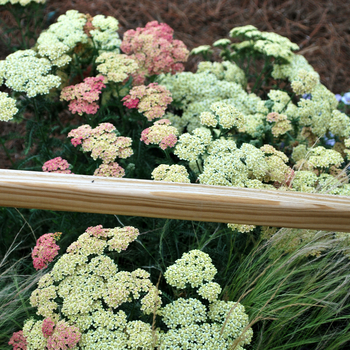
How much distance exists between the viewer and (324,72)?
13.1ft

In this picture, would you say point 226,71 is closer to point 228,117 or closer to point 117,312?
point 228,117

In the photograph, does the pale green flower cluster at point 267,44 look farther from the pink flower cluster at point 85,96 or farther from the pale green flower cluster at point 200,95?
the pink flower cluster at point 85,96

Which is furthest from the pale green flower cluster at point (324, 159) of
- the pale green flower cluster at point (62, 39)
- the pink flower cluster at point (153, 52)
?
the pale green flower cluster at point (62, 39)

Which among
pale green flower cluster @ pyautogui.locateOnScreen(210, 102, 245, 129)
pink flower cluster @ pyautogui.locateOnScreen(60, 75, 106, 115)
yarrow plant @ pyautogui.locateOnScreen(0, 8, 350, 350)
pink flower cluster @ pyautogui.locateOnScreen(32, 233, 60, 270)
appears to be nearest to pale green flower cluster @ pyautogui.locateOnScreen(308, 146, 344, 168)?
yarrow plant @ pyautogui.locateOnScreen(0, 8, 350, 350)

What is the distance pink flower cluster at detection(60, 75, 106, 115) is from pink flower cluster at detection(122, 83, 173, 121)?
0.16 m

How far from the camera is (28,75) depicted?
210cm

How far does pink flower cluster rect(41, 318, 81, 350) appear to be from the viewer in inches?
55.6

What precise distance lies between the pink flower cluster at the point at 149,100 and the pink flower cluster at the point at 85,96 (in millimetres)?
156

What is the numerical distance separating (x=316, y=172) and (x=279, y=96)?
571mm

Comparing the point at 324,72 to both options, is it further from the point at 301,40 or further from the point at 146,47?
the point at 146,47

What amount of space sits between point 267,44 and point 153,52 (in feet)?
2.54

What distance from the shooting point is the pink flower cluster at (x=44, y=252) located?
1.63m

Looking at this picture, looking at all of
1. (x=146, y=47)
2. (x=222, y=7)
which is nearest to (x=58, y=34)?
(x=146, y=47)

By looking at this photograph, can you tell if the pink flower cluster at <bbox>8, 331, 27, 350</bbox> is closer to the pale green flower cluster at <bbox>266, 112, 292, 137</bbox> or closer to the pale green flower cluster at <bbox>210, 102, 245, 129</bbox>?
the pale green flower cluster at <bbox>210, 102, 245, 129</bbox>
